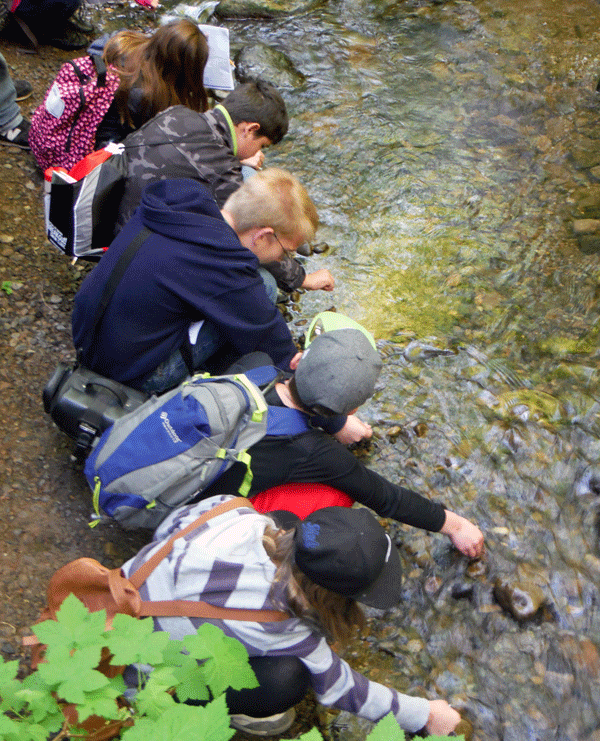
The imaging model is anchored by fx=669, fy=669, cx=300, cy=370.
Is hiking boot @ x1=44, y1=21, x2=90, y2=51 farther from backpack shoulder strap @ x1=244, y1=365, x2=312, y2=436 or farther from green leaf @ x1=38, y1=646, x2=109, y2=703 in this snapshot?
green leaf @ x1=38, y1=646, x2=109, y2=703

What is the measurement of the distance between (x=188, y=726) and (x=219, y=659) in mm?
249

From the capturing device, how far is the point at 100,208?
139 inches

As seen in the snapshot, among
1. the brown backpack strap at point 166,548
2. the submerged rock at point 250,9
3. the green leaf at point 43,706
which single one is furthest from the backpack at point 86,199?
the submerged rock at point 250,9

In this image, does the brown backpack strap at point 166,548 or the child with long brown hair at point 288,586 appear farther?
the brown backpack strap at point 166,548

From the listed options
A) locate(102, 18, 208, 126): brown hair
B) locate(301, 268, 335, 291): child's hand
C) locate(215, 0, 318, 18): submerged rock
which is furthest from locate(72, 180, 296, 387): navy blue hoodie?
locate(215, 0, 318, 18): submerged rock

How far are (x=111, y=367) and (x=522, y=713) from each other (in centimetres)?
229

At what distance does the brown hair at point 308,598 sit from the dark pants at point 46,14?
5.62 meters

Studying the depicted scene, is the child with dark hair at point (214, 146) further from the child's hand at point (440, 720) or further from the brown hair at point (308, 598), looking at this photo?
the child's hand at point (440, 720)

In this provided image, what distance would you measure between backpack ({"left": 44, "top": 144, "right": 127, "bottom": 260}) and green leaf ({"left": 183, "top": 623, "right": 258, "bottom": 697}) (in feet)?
7.91

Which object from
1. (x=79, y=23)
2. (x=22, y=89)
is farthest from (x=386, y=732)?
(x=79, y=23)

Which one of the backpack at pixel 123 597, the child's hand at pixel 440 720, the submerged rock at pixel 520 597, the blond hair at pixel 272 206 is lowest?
the submerged rock at pixel 520 597

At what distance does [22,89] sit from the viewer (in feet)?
18.1

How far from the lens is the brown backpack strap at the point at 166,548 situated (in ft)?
7.36

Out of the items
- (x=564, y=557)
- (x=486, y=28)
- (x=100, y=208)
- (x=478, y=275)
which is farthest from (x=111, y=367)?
(x=486, y=28)
